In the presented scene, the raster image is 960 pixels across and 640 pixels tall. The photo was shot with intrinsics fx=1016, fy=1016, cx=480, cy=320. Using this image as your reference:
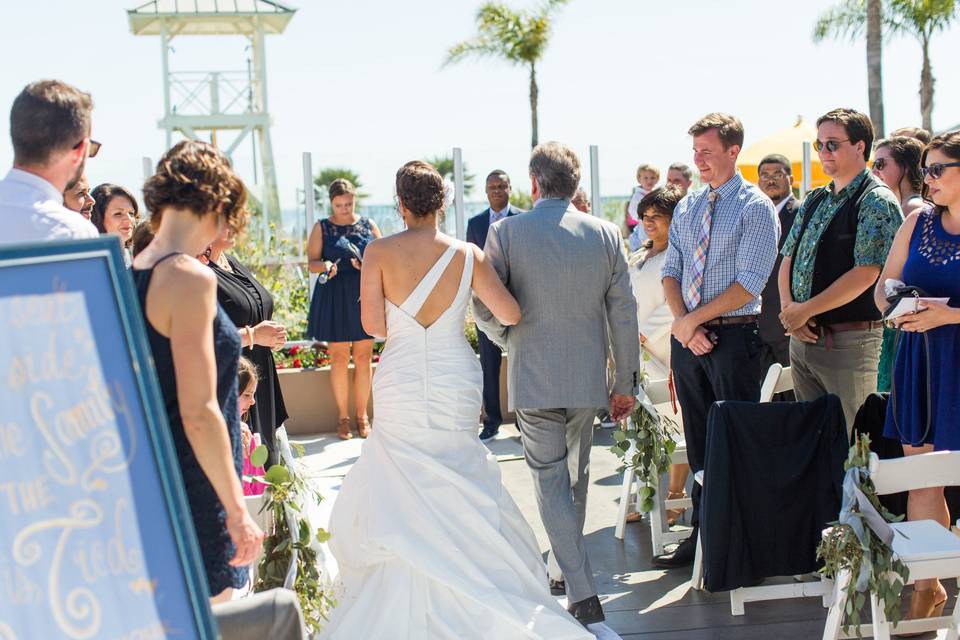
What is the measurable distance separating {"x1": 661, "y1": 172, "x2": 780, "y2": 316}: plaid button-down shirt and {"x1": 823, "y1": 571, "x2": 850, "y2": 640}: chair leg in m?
1.52

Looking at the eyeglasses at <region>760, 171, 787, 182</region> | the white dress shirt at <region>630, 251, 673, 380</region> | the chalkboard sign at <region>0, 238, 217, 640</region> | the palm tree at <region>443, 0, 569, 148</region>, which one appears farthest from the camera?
the palm tree at <region>443, 0, 569, 148</region>

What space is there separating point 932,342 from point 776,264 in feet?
9.61

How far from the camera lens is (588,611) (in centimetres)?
437

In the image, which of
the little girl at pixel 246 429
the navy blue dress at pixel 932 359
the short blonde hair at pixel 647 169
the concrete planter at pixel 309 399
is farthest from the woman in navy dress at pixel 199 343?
the short blonde hair at pixel 647 169

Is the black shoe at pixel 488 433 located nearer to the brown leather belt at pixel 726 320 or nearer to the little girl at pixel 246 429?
the brown leather belt at pixel 726 320

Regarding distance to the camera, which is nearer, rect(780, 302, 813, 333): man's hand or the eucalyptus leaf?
the eucalyptus leaf

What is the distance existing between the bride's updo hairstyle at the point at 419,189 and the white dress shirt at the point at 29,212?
162 centimetres

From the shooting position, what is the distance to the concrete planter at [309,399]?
888 centimetres

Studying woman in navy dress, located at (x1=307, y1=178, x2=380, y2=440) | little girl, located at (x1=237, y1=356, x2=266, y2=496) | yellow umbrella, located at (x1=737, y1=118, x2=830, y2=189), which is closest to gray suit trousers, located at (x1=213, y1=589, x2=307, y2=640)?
little girl, located at (x1=237, y1=356, x2=266, y2=496)

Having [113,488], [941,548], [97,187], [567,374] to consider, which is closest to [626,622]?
[567,374]

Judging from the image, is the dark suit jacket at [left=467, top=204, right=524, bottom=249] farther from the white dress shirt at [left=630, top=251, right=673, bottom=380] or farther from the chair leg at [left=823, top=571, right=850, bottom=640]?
the chair leg at [left=823, top=571, right=850, bottom=640]

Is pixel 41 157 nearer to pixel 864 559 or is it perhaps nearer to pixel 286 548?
pixel 286 548

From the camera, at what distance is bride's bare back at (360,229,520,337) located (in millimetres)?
4195

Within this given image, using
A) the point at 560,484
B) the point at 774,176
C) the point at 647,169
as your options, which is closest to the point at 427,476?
the point at 560,484
